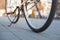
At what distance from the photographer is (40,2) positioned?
104 inches

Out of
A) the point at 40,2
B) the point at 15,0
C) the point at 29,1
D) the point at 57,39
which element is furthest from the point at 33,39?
the point at 15,0

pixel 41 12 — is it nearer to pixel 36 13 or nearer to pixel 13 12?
pixel 36 13

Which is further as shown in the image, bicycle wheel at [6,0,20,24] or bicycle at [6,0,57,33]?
bicycle wheel at [6,0,20,24]

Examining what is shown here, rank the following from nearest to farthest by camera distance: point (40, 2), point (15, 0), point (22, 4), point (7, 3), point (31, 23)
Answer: point (40, 2) → point (31, 23) → point (22, 4) → point (15, 0) → point (7, 3)

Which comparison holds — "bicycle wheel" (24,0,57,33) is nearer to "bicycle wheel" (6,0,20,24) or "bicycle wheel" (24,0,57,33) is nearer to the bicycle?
the bicycle

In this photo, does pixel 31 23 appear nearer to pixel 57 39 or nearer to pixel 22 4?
pixel 22 4

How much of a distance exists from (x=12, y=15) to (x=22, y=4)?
0.61 meters

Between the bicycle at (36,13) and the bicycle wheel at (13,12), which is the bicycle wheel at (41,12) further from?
the bicycle wheel at (13,12)

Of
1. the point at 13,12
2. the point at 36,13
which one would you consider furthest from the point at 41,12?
the point at 13,12

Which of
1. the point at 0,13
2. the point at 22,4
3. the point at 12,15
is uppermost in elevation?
the point at 22,4

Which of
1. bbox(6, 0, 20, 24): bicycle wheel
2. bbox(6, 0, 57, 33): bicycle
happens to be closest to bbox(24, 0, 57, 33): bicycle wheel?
bbox(6, 0, 57, 33): bicycle

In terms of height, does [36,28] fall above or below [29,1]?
below

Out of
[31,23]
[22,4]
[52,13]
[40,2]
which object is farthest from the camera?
[22,4]

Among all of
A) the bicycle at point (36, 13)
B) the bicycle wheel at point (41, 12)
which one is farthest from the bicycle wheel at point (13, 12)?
the bicycle wheel at point (41, 12)
